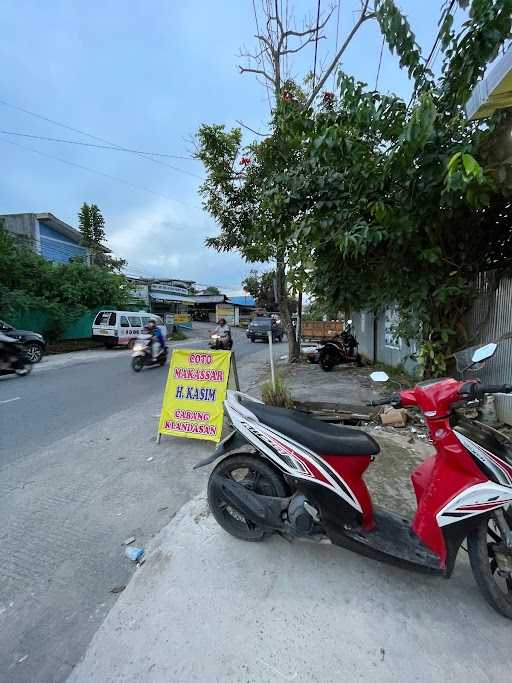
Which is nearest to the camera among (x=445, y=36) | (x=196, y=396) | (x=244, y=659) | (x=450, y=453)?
(x=244, y=659)

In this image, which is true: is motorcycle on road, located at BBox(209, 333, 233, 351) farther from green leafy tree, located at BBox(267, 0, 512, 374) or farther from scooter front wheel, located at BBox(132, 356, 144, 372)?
green leafy tree, located at BBox(267, 0, 512, 374)

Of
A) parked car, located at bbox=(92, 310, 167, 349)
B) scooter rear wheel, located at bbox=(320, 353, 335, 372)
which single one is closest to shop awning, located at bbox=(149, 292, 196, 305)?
parked car, located at bbox=(92, 310, 167, 349)

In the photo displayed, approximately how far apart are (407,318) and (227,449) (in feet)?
11.7

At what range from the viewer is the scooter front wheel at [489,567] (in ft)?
5.62

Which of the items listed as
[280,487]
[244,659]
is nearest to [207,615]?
[244,659]

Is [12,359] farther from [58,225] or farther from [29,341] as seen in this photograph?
[58,225]

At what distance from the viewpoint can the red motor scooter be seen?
171 cm

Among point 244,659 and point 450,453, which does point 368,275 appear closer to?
point 450,453

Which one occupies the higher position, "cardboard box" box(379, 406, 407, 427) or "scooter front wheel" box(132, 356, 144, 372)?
"scooter front wheel" box(132, 356, 144, 372)

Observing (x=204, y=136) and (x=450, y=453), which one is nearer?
(x=450, y=453)

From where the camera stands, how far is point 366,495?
2.09 m

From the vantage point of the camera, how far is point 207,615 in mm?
1788

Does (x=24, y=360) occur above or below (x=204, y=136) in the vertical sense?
below

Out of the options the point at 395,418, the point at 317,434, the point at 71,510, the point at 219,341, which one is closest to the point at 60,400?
the point at 71,510
